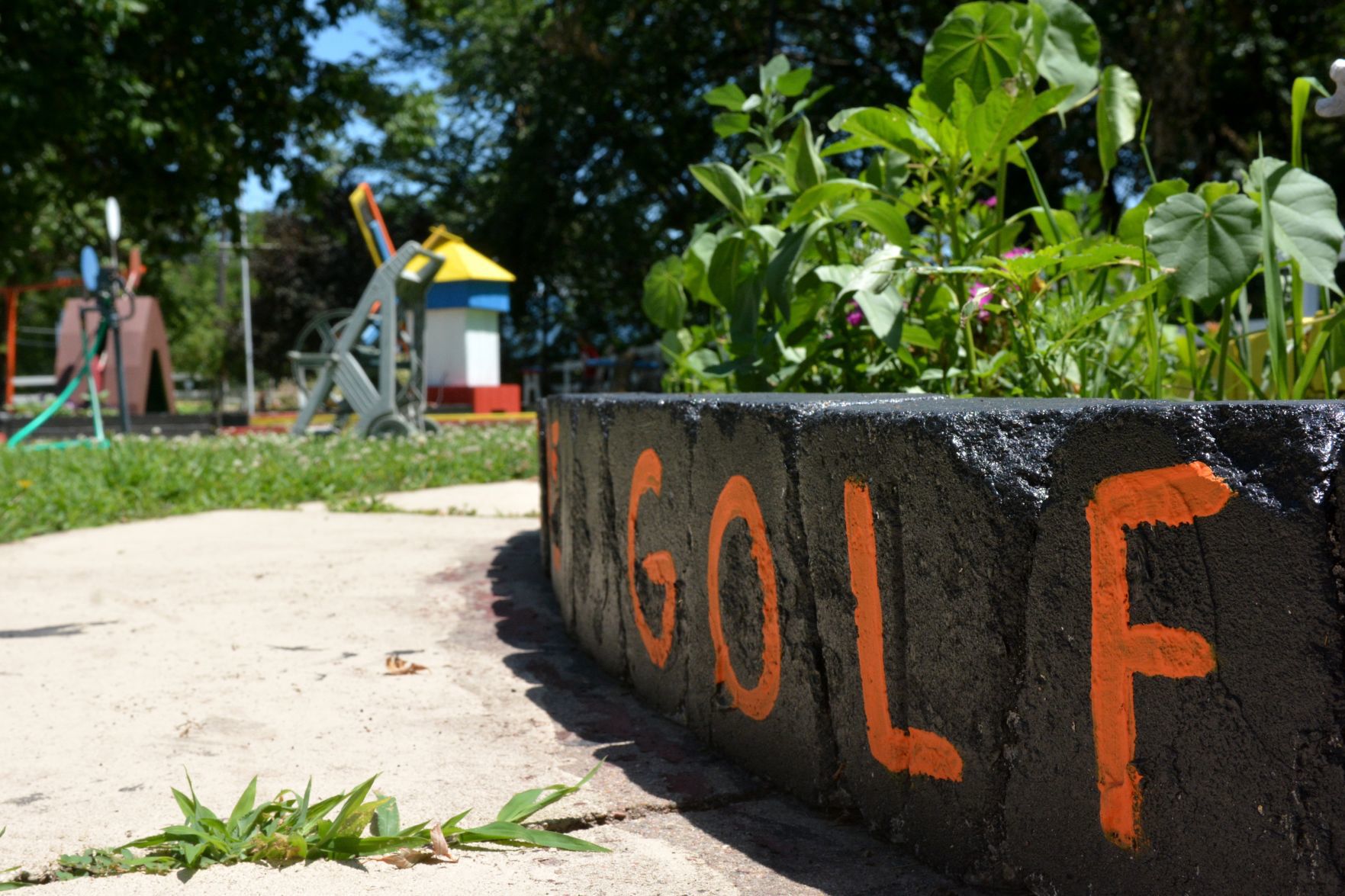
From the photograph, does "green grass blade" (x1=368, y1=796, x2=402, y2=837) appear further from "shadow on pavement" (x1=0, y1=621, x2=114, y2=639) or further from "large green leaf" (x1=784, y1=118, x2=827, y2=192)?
"shadow on pavement" (x1=0, y1=621, x2=114, y2=639)

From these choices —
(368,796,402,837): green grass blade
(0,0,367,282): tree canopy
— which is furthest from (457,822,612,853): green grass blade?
(0,0,367,282): tree canopy

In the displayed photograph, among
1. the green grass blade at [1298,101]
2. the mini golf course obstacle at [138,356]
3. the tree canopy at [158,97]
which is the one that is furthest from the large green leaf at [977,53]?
the mini golf course obstacle at [138,356]

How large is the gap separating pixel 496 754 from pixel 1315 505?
5.41 ft

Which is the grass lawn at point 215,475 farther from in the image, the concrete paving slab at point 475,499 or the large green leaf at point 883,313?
the large green leaf at point 883,313

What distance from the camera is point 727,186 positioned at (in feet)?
10.5

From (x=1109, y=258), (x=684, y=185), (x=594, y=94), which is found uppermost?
(x=594, y=94)

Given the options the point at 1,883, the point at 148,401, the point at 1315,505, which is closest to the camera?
the point at 1315,505

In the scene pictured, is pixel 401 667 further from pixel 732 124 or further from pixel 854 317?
pixel 732 124

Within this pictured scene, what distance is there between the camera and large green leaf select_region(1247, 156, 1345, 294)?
6.59ft

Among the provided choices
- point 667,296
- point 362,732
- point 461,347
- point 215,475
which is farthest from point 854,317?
point 461,347

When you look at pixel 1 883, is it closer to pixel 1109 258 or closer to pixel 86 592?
pixel 1109 258

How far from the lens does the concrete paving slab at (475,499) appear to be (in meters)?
6.62

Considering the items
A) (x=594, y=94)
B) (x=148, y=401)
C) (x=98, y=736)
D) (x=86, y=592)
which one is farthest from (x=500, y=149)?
(x=98, y=736)

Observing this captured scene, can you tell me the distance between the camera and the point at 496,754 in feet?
7.80
